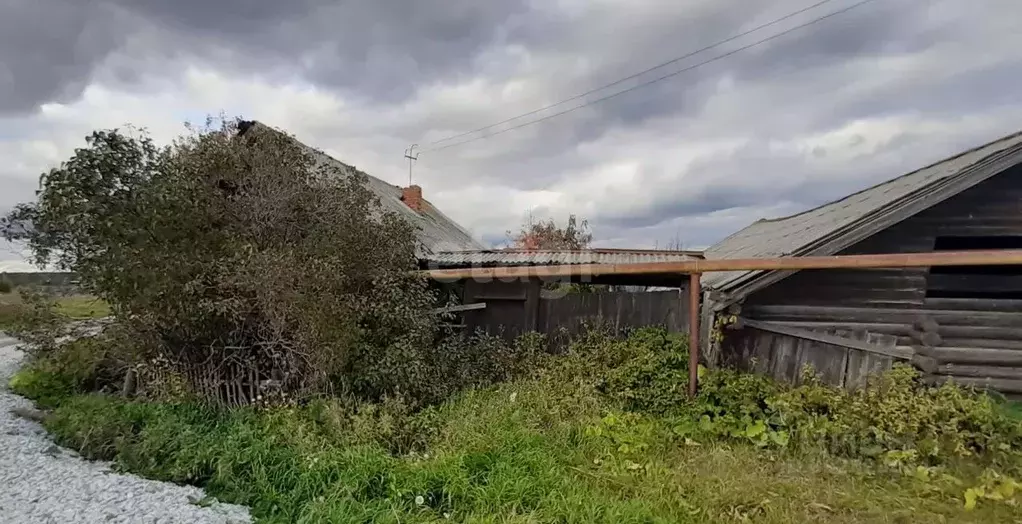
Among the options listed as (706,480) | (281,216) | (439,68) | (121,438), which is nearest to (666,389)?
(706,480)

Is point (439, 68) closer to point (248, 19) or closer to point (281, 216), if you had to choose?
point (248, 19)

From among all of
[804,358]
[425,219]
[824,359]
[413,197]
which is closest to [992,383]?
[824,359]

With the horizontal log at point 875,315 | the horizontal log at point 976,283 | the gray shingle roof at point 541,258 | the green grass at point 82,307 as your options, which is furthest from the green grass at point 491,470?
the horizontal log at point 976,283

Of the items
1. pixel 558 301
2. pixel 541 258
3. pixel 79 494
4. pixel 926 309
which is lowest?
pixel 79 494

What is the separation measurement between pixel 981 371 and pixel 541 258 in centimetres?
645

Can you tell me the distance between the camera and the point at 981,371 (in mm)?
7289

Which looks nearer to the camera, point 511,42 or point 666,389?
point 666,389

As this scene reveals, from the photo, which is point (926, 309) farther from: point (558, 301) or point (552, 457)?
point (552, 457)

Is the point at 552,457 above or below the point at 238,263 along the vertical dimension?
below

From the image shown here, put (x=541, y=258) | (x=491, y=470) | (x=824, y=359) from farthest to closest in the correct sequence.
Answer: (x=541, y=258) < (x=824, y=359) < (x=491, y=470)

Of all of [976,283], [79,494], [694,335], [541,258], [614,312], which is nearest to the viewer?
[79,494]

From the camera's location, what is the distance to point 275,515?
4.12 meters

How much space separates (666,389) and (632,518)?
107 inches

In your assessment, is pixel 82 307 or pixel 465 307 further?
pixel 465 307
